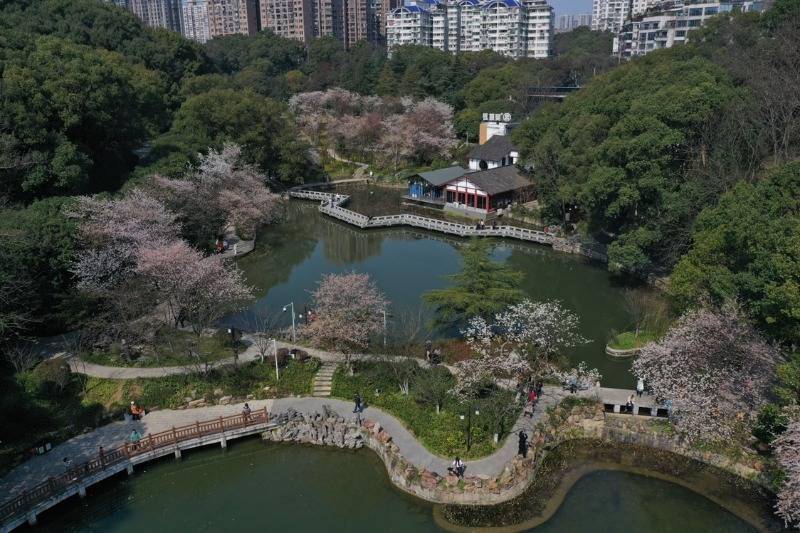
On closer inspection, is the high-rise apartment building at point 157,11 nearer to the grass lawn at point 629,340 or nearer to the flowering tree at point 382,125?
the flowering tree at point 382,125

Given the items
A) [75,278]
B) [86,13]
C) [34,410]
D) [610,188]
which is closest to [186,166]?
[75,278]

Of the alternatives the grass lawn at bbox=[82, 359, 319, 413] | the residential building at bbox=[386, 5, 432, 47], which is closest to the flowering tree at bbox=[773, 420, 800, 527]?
the grass lawn at bbox=[82, 359, 319, 413]

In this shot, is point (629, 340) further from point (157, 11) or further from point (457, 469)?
point (157, 11)

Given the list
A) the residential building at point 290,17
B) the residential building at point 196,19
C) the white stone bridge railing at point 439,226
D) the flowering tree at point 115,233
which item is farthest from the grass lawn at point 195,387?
the residential building at point 196,19

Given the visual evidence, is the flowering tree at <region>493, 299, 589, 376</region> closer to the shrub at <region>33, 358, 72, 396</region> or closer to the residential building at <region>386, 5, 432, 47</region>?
the shrub at <region>33, 358, 72, 396</region>

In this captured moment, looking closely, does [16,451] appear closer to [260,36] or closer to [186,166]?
[186,166]
